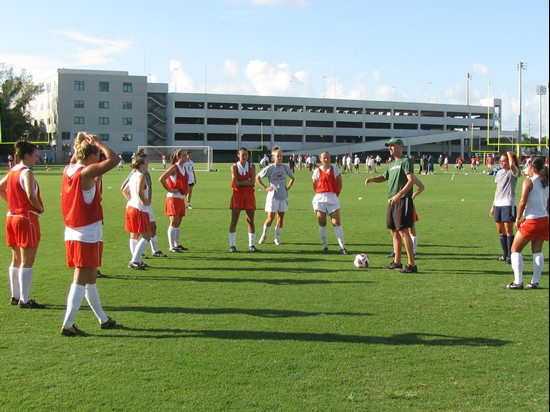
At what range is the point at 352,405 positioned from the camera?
4.99m

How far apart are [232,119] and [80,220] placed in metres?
104

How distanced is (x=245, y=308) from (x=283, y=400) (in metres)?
3.08

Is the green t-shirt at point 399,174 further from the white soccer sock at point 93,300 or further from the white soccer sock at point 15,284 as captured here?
the white soccer sock at point 15,284

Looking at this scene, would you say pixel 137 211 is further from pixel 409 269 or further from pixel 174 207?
pixel 409 269

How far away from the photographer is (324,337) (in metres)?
6.79

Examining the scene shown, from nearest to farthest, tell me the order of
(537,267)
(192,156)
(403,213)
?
1. (537,267)
2. (403,213)
3. (192,156)

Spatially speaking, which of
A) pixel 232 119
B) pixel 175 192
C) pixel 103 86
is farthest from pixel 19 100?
pixel 175 192

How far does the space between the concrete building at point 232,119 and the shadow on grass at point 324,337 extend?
88996 mm

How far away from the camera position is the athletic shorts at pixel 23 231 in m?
7.98

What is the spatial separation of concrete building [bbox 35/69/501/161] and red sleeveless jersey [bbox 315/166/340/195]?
84218 mm

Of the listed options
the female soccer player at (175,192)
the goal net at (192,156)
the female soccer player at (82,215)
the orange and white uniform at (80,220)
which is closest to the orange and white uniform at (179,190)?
the female soccer player at (175,192)

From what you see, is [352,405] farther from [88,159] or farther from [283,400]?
[88,159]

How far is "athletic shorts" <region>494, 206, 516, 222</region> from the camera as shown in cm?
1090

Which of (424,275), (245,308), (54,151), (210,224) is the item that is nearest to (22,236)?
(245,308)
